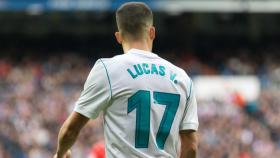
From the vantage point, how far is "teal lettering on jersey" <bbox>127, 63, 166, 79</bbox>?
4402mm

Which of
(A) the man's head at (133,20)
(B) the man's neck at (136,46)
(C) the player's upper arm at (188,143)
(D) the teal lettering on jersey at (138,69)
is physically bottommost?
(C) the player's upper arm at (188,143)

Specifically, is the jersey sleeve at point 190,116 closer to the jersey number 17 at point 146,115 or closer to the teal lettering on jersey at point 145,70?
the jersey number 17 at point 146,115

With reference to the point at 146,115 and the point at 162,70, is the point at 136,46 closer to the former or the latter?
the point at 162,70

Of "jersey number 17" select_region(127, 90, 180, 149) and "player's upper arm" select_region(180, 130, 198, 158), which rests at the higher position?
"jersey number 17" select_region(127, 90, 180, 149)

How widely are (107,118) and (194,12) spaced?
2388 cm

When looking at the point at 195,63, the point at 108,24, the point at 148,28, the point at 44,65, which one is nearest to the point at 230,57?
the point at 195,63

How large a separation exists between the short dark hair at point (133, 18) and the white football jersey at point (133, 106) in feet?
0.47

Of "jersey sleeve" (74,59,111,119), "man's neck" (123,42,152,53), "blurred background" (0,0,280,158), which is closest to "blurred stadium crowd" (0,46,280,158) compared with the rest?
"blurred background" (0,0,280,158)

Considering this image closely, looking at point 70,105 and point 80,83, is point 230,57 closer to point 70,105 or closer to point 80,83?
point 80,83

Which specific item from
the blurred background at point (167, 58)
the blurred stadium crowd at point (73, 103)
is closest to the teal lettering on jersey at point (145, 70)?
the blurred stadium crowd at point (73, 103)

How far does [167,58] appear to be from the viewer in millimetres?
26672

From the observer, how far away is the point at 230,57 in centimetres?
2717

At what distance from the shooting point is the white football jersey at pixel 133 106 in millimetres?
4344

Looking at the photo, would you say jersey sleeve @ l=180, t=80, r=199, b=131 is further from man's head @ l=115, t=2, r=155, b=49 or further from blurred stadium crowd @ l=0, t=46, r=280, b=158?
blurred stadium crowd @ l=0, t=46, r=280, b=158
